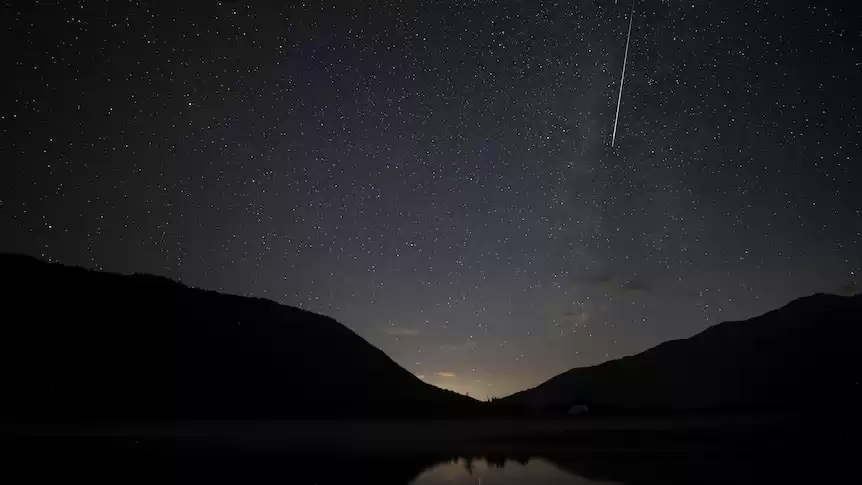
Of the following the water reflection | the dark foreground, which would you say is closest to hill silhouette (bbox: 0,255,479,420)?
the dark foreground

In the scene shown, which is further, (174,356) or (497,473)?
(174,356)

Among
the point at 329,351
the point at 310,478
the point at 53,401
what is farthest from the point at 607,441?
the point at 329,351

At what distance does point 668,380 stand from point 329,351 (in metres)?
93.5

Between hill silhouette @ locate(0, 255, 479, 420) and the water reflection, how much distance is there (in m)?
77.6

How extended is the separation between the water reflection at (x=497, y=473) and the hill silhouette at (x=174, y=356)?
255ft

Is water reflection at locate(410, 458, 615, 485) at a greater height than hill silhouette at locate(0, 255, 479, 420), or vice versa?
hill silhouette at locate(0, 255, 479, 420)

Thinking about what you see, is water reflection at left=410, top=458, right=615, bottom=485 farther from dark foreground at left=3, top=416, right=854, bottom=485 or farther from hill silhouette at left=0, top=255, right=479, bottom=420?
hill silhouette at left=0, top=255, right=479, bottom=420

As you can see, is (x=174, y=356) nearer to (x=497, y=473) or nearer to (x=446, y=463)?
(x=446, y=463)

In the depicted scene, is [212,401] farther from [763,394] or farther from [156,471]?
[763,394]

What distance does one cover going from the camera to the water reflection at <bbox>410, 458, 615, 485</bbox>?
1681 centimetres

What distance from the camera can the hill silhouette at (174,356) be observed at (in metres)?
112

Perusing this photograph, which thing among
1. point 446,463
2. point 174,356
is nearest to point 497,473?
point 446,463

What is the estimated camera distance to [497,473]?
18.6 m

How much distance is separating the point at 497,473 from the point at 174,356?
135932 millimetres
